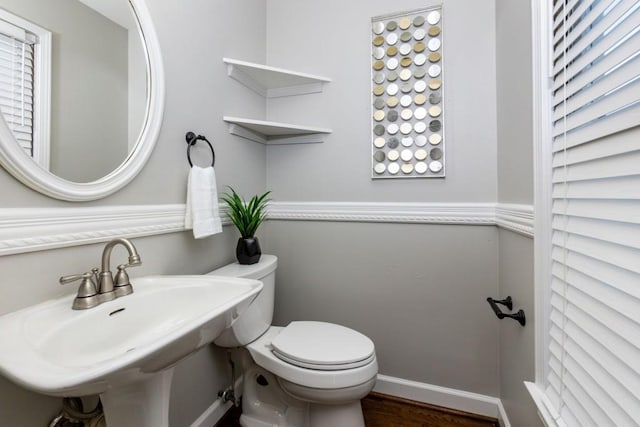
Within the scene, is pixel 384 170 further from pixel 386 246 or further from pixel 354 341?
pixel 354 341

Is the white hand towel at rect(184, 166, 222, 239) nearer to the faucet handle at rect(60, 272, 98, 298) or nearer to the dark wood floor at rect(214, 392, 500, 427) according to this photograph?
the faucet handle at rect(60, 272, 98, 298)

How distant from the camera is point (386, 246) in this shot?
5.23 ft

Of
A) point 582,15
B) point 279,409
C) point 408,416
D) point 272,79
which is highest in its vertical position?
point 272,79

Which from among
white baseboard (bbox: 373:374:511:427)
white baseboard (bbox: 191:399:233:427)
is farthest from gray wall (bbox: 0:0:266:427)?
white baseboard (bbox: 373:374:511:427)

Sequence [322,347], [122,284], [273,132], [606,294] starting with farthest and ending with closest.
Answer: [273,132]
[322,347]
[122,284]
[606,294]

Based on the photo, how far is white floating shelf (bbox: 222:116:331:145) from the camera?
147 centimetres

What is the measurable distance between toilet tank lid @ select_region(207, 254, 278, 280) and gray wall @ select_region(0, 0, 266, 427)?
0.29ft

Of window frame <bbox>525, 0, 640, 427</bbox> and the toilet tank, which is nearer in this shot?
window frame <bbox>525, 0, 640, 427</bbox>

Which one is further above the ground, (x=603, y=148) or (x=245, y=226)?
(x=603, y=148)

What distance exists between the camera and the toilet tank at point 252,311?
122 centimetres

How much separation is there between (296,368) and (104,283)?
2.43ft

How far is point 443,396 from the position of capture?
150 centimetres

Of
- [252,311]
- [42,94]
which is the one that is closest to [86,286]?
[42,94]

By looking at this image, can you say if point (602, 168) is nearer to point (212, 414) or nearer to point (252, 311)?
point (252, 311)
